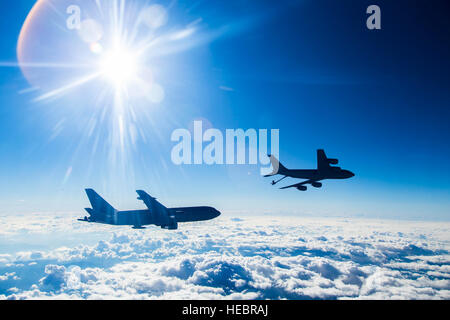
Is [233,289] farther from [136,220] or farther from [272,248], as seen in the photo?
[136,220]

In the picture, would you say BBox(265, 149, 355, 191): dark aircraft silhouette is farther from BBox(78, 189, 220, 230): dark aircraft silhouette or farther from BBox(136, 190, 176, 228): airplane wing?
BBox(136, 190, 176, 228): airplane wing

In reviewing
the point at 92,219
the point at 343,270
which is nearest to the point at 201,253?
the point at 343,270

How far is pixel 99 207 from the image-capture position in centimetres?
3747

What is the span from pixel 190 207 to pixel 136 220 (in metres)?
9.53

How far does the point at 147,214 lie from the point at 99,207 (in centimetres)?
1200

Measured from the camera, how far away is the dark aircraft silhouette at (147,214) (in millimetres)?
29953

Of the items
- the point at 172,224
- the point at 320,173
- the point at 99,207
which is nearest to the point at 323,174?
the point at 320,173

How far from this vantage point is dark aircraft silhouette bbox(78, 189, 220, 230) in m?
30.0

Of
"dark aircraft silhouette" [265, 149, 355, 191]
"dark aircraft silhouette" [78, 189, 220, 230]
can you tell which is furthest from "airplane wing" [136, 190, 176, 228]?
"dark aircraft silhouette" [265, 149, 355, 191]

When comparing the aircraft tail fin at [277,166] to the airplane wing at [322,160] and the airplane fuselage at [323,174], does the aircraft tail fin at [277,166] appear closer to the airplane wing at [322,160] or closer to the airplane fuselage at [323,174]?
the airplane fuselage at [323,174]
